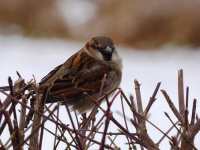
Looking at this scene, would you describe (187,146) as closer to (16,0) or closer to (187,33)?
(187,33)

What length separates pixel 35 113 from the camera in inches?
57.9

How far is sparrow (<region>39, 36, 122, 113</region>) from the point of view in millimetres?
2377

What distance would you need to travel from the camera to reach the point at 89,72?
8.66 feet

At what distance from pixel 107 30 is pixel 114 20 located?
15 cm

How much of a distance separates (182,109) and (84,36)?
5.16m

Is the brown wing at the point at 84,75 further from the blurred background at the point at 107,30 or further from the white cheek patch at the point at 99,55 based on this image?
the blurred background at the point at 107,30

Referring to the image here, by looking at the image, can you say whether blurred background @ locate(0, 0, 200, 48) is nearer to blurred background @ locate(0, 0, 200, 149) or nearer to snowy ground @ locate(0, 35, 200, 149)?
blurred background @ locate(0, 0, 200, 149)

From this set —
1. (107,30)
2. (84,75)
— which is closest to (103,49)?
(84,75)

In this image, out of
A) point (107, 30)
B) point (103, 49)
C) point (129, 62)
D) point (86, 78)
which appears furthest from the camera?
point (107, 30)

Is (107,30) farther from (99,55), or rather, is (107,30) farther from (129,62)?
(99,55)

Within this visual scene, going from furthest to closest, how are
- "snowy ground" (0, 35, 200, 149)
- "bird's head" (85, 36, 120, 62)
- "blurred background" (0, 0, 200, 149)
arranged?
"blurred background" (0, 0, 200, 149) → "snowy ground" (0, 35, 200, 149) → "bird's head" (85, 36, 120, 62)

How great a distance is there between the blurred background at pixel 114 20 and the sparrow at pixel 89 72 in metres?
3.74

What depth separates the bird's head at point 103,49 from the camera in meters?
2.68

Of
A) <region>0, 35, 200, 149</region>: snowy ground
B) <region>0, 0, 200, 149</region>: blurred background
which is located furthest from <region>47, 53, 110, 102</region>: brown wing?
<region>0, 0, 200, 149</region>: blurred background
